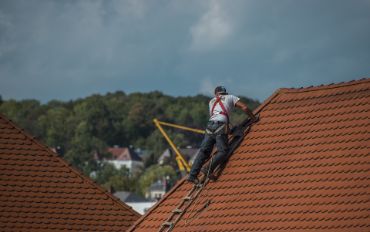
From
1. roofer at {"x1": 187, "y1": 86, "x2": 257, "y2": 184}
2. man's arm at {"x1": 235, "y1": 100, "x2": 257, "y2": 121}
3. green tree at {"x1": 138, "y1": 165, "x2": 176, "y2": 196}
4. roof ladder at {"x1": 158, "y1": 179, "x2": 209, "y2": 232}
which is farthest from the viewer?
green tree at {"x1": 138, "y1": 165, "x2": 176, "y2": 196}

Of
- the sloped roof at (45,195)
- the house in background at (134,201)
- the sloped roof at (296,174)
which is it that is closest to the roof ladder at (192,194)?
the sloped roof at (296,174)

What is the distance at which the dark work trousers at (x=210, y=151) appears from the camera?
64.3 feet

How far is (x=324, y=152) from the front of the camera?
1836cm

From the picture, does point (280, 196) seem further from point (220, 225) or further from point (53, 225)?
point (53, 225)

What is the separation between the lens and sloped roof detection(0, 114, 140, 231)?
21672 millimetres

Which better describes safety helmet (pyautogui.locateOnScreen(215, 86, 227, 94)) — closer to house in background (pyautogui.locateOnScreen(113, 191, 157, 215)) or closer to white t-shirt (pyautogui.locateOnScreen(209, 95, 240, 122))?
white t-shirt (pyautogui.locateOnScreen(209, 95, 240, 122))

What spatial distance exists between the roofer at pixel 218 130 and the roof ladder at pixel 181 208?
0.16 meters

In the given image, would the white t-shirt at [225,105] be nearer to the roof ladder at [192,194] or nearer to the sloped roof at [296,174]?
the roof ladder at [192,194]

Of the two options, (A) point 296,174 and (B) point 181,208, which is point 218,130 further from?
(A) point 296,174

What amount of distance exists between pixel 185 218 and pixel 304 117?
276 cm

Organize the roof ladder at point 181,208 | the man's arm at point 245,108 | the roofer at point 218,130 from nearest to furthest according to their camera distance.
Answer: the roof ladder at point 181,208 < the man's arm at point 245,108 < the roofer at point 218,130

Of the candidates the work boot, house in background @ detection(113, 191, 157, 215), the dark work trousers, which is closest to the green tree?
house in background @ detection(113, 191, 157, 215)

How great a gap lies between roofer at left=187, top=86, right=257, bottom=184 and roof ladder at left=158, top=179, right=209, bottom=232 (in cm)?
16

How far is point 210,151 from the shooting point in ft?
65.9
